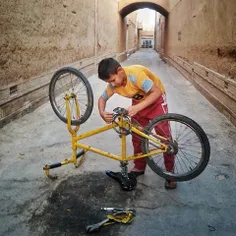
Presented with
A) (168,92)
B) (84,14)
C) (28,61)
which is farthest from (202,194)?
(84,14)

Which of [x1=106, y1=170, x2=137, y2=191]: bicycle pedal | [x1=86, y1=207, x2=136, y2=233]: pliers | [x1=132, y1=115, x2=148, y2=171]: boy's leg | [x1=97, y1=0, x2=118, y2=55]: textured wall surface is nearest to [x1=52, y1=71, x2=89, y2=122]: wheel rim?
[x1=132, y1=115, x2=148, y2=171]: boy's leg

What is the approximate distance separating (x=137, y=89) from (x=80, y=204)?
1.23 meters

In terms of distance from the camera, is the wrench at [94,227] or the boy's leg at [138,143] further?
the boy's leg at [138,143]

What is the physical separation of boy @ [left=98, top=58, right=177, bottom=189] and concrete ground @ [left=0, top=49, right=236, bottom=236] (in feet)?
1.17

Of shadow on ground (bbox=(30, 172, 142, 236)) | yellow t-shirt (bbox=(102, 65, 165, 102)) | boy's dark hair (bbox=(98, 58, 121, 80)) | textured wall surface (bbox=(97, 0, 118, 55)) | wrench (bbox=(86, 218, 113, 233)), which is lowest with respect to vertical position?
shadow on ground (bbox=(30, 172, 142, 236))

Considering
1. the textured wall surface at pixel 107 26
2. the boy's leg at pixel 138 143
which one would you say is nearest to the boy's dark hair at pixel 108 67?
the boy's leg at pixel 138 143

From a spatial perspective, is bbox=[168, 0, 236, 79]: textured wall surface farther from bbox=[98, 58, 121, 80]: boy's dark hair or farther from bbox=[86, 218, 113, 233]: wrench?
bbox=[86, 218, 113, 233]: wrench

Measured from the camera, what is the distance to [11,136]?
4.52 m

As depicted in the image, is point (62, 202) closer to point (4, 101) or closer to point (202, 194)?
point (202, 194)

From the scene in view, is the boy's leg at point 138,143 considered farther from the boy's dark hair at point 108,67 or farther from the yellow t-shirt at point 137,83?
the boy's dark hair at point 108,67

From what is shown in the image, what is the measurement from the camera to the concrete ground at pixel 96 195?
7.76ft

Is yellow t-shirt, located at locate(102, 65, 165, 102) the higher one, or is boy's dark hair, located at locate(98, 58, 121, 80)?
boy's dark hair, located at locate(98, 58, 121, 80)

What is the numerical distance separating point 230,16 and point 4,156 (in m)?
4.80

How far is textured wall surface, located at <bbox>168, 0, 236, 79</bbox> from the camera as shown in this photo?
5.51m
